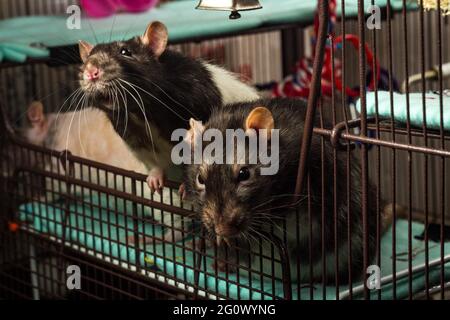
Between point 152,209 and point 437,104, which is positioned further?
point 152,209

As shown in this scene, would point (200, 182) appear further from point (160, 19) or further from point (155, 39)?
point (160, 19)

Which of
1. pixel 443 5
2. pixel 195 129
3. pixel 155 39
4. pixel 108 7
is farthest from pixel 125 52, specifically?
pixel 443 5

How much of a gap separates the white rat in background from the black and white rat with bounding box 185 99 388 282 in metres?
0.26

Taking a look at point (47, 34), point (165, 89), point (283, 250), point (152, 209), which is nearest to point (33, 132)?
point (47, 34)

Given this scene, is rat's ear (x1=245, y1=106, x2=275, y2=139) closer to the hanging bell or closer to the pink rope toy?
the hanging bell

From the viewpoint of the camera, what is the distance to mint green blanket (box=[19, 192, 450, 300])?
1773 millimetres

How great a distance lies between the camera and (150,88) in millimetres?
1748

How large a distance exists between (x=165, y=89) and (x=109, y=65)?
14cm

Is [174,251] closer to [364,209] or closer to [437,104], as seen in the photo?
[364,209]

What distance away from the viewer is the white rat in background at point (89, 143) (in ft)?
6.43

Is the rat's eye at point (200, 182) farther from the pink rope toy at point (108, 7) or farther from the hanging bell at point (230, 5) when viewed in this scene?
the pink rope toy at point (108, 7)

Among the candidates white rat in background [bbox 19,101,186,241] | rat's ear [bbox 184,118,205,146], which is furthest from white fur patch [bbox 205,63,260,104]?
white rat in background [bbox 19,101,186,241]

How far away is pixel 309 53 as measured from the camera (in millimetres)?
3176

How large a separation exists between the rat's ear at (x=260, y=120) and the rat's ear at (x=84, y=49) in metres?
0.43
